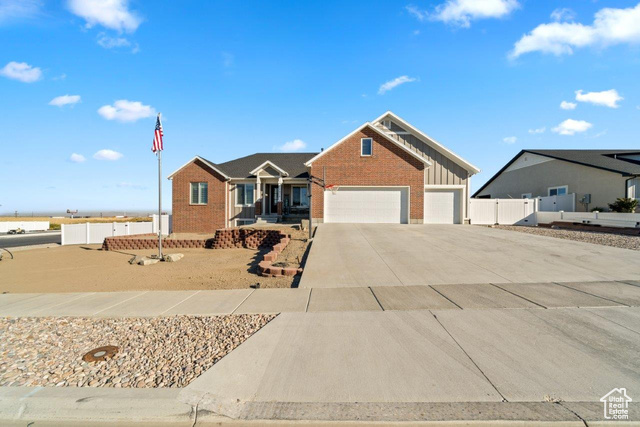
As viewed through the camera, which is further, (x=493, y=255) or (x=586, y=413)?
(x=493, y=255)

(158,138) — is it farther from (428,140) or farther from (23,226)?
(23,226)

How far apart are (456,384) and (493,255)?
7.93 metres

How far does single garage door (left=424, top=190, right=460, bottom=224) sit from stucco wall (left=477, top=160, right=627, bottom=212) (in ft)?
34.1

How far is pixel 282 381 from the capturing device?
11.2ft

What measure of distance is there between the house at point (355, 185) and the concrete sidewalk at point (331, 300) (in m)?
11.3

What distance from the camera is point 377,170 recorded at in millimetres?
19250

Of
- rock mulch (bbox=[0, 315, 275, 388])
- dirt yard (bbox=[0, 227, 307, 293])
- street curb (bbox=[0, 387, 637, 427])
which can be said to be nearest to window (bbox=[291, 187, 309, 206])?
dirt yard (bbox=[0, 227, 307, 293])

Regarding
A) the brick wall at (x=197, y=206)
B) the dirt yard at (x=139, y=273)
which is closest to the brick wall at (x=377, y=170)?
the dirt yard at (x=139, y=273)

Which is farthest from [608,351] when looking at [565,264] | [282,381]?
[565,264]

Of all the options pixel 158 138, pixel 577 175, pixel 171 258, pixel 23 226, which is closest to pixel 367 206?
pixel 171 258

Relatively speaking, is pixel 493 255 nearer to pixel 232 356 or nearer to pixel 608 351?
pixel 608 351

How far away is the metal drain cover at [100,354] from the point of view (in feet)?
13.2

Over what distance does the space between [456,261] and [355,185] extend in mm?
10638

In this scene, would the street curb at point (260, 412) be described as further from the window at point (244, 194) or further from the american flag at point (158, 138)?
the window at point (244, 194)
